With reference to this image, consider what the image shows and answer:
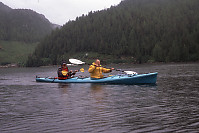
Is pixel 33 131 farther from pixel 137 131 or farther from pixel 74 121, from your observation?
pixel 137 131

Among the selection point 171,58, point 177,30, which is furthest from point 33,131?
point 177,30

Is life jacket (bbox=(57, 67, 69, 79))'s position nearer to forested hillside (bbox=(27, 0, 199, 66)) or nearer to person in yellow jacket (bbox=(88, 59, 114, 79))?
person in yellow jacket (bbox=(88, 59, 114, 79))

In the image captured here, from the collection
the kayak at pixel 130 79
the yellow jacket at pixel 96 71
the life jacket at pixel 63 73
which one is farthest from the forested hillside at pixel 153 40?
the yellow jacket at pixel 96 71

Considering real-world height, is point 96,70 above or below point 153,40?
below

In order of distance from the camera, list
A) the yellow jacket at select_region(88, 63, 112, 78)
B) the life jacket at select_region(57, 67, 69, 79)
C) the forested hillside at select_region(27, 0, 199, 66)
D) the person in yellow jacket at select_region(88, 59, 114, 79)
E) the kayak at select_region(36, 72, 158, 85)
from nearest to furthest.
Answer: the kayak at select_region(36, 72, 158, 85) < the person in yellow jacket at select_region(88, 59, 114, 79) < the yellow jacket at select_region(88, 63, 112, 78) < the life jacket at select_region(57, 67, 69, 79) < the forested hillside at select_region(27, 0, 199, 66)

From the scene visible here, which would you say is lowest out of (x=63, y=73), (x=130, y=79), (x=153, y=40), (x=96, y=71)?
(x=130, y=79)

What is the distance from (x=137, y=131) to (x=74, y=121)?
3152 millimetres

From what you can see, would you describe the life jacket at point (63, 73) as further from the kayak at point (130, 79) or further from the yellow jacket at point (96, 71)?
the yellow jacket at point (96, 71)

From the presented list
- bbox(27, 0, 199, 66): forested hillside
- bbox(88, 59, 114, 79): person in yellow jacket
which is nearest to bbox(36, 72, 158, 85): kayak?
bbox(88, 59, 114, 79): person in yellow jacket

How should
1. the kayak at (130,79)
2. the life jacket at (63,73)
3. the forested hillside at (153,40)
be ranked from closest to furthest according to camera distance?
the kayak at (130,79)
the life jacket at (63,73)
the forested hillside at (153,40)

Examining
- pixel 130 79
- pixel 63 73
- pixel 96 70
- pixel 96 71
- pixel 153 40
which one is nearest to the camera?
pixel 130 79

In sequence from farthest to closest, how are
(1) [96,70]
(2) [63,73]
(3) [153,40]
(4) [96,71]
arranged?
(3) [153,40] → (2) [63,73] → (4) [96,71] → (1) [96,70]

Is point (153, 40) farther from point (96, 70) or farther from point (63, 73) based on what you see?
point (96, 70)

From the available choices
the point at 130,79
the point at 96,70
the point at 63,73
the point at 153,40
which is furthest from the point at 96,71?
the point at 153,40
